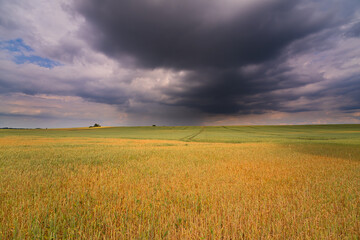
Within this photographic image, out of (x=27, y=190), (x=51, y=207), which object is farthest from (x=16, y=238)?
(x=27, y=190)

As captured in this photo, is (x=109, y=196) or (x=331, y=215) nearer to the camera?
(x=331, y=215)

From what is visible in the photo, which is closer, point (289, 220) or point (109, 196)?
point (289, 220)

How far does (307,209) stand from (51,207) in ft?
25.9

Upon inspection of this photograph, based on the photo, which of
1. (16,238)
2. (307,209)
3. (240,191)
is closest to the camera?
(16,238)

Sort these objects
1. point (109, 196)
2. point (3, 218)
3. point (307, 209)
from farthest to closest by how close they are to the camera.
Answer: point (109, 196), point (307, 209), point (3, 218)

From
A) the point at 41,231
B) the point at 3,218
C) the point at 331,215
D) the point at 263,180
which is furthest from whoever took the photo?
the point at 263,180

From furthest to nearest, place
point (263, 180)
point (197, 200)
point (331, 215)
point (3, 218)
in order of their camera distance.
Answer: point (263, 180) < point (197, 200) < point (331, 215) < point (3, 218)

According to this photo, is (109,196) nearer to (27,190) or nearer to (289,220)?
(27,190)

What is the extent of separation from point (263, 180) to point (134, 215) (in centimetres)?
618

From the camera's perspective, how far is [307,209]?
200 inches

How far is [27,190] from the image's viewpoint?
6.49m

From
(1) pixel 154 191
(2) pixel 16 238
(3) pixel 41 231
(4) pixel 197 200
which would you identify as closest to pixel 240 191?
(4) pixel 197 200

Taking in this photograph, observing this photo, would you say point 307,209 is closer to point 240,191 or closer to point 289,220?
point 289,220

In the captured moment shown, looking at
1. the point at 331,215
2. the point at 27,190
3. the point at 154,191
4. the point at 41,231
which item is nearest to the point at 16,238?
the point at 41,231
